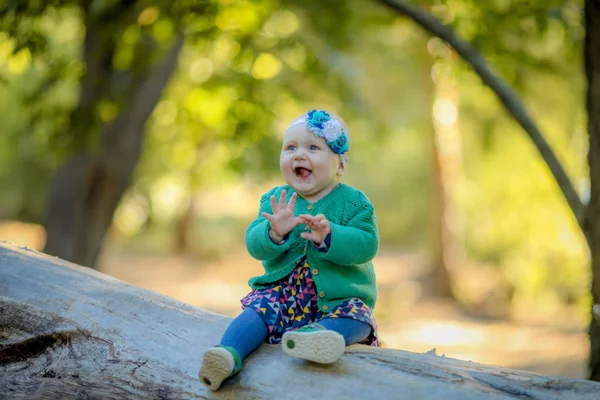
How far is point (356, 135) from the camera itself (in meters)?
13.4

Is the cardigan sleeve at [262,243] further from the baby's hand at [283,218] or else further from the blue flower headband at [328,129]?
the blue flower headband at [328,129]

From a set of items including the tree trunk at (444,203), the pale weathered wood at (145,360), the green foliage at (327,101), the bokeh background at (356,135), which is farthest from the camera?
the tree trunk at (444,203)

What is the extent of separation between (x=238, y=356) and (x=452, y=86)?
11596 millimetres

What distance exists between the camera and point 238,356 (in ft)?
7.63

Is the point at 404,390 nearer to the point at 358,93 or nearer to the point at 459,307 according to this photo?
the point at 358,93

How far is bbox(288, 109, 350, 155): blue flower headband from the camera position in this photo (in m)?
2.52

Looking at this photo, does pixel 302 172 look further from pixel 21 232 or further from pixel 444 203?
pixel 21 232

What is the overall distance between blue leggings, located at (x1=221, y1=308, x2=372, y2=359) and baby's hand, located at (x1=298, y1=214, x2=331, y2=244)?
0.97 feet

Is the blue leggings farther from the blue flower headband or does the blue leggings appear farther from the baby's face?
the blue flower headband

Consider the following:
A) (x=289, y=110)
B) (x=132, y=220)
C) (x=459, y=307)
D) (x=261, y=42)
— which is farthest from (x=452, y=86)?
(x=132, y=220)

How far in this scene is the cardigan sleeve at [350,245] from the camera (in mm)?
2367

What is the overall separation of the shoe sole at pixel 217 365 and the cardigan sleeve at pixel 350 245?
18.9 inches

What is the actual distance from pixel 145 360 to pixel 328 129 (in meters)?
1.10

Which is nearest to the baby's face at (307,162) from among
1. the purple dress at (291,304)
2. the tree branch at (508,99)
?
the purple dress at (291,304)
